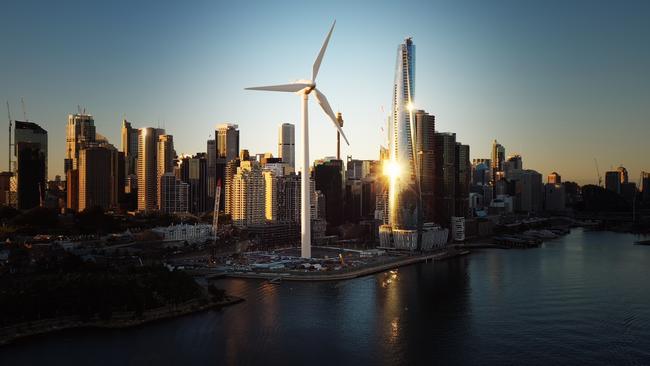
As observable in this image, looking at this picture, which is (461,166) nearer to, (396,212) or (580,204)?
(396,212)

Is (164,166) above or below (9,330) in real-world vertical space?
above

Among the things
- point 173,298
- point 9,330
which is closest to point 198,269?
point 173,298

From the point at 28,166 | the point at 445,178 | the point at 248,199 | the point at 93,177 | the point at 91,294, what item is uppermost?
the point at 28,166

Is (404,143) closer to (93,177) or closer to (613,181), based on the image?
(93,177)

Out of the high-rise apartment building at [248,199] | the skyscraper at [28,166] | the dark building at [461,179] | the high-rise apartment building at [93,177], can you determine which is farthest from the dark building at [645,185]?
the skyscraper at [28,166]

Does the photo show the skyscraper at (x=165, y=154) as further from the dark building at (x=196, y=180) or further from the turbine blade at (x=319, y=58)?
the turbine blade at (x=319, y=58)

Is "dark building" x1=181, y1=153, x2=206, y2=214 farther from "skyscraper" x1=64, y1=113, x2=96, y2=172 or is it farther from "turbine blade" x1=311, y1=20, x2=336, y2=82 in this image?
"turbine blade" x1=311, y1=20, x2=336, y2=82

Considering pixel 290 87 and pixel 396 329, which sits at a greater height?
pixel 290 87

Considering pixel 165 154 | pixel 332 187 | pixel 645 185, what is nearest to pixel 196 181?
pixel 165 154
